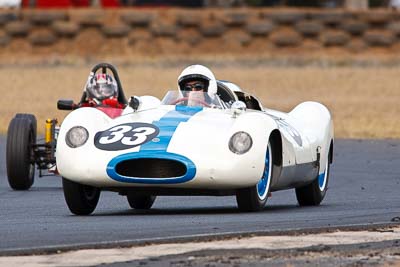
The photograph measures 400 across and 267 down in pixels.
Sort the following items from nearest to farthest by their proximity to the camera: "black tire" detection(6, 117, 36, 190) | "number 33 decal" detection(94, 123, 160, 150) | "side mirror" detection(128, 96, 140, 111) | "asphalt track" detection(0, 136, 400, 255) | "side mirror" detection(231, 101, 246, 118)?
"asphalt track" detection(0, 136, 400, 255) → "number 33 decal" detection(94, 123, 160, 150) → "side mirror" detection(231, 101, 246, 118) → "side mirror" detection(128, 96, 140, 111) → "black tire" detection(6, 117, 36, 190)

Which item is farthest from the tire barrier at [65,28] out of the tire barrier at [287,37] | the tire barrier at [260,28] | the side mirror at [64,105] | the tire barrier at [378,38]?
the side mirror at [64,105]

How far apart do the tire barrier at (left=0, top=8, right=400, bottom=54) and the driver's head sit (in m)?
16.9

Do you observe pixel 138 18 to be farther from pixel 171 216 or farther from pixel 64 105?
pixel 171 216

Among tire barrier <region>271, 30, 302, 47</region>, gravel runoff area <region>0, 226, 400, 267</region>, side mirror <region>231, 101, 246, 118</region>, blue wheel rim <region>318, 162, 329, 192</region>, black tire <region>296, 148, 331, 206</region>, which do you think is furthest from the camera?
tire barrier <region>271, 30, 302, 47</region>

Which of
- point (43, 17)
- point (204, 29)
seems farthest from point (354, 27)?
point (43, 17)

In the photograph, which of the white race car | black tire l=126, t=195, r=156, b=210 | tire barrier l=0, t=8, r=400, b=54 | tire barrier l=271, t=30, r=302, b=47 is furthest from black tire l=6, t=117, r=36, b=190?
tire barrier l=271, t=30, r=302, b=47

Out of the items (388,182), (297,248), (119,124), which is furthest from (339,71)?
(297,248)

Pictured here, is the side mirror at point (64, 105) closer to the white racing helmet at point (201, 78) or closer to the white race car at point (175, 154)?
the white racing helmet at point (201, 78)

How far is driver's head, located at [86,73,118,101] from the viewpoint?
1509 centimetres

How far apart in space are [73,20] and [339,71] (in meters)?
5.91

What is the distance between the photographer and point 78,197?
1051 cm

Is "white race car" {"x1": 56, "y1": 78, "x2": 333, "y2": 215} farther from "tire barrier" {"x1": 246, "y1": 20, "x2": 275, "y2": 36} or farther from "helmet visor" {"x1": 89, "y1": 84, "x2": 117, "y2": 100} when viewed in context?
"tire barrier" {"x1": 246, "y1": 20, "x2": 275, "y2": 36}

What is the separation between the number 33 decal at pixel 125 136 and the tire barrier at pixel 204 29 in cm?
2156

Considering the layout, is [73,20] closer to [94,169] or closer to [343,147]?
[343,147]
